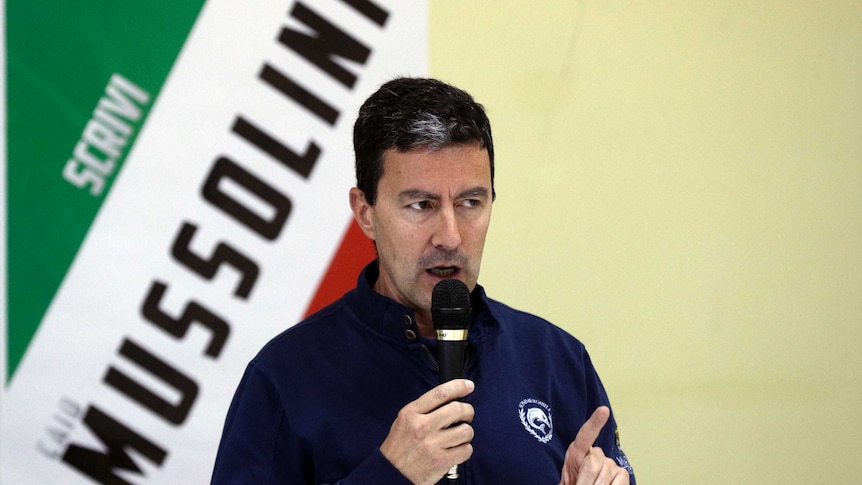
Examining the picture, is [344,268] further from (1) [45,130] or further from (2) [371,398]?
(2) [371,398]

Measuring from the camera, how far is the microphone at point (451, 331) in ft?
4.06

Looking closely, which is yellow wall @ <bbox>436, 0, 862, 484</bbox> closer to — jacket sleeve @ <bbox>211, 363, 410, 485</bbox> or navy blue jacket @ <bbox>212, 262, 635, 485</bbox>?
navy blue jacket @ <bbox>212, 262, 635, 485</bbox>

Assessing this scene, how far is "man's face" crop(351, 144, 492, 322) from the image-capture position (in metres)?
1.42

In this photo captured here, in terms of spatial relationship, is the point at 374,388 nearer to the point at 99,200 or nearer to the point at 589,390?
the point at 589,390

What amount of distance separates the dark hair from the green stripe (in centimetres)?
90

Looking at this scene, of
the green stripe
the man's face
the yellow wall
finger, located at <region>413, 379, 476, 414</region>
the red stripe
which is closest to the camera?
finger, located at <region>413, 379, 476, 414</region>

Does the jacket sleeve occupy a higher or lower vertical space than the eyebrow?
lower

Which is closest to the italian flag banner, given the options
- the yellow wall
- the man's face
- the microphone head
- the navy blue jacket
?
the yellow wall

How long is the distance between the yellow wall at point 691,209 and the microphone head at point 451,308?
1.17 m

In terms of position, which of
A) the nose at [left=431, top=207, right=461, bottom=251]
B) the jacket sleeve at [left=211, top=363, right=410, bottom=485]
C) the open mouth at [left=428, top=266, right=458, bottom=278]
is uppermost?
the nose at [left=431, top=207, right=461, bottom=251]

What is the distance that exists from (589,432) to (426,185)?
44 cm

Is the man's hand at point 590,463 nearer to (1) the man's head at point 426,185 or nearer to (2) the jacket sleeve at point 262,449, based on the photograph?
(1) the man's head at point 426,185

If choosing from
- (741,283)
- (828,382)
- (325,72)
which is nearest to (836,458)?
(828,382)

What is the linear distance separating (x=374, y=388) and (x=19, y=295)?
108cm
